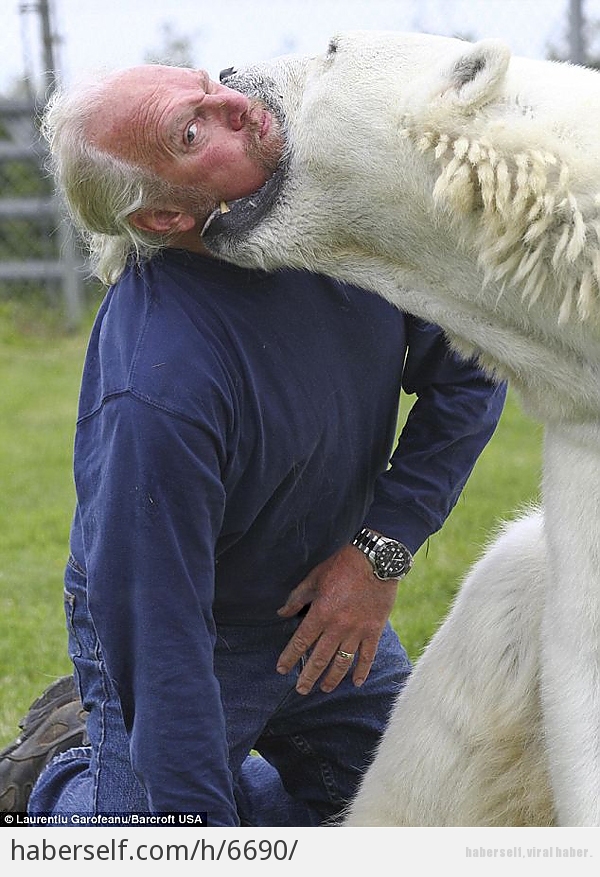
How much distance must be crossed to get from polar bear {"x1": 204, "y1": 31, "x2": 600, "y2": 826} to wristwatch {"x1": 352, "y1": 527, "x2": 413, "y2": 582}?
0.41m

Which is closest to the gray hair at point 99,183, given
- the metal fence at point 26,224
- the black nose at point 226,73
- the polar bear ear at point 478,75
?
the black nose at point 226,73

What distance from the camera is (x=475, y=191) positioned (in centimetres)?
205

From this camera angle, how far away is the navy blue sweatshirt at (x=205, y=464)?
7.39ft

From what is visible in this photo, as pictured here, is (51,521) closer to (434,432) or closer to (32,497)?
(32,497)

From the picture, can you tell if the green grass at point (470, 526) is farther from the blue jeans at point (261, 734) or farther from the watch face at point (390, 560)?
the watch face at point (390, 560)

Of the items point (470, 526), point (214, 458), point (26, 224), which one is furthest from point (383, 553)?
point (26, 224)

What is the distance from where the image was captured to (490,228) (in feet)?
6.70

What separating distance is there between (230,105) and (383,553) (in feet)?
3.07

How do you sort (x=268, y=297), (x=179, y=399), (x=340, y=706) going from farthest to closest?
1. (x=340, y=706)
2. (x=268, y=297)
3. (x=179, y=399)

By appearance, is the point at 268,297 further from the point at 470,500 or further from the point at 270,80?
the point at 470,500

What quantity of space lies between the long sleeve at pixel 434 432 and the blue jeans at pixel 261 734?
35 cm

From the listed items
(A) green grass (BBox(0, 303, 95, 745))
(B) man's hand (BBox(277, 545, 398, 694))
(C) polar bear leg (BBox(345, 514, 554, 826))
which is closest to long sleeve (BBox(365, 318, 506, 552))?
(B) man's hand (BBox(277, 545, 398, 694))

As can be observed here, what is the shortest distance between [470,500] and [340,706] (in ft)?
10.0
